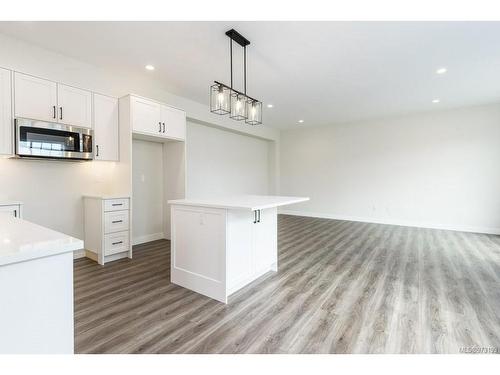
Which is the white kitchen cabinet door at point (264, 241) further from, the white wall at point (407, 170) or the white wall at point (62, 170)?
the white wall at point (407, 170)

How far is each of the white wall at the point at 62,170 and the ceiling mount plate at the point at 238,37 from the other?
66.4 inches

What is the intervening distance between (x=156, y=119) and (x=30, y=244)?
10.5 ft

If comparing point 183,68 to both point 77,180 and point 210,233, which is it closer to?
point 77,180

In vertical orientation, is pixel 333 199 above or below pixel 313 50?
below

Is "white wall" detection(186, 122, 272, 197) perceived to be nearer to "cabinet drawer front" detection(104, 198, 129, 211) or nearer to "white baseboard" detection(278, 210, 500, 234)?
"white baseboard" detection(278, 210, 500, 234)

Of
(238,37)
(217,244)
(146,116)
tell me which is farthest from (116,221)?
(238,37)

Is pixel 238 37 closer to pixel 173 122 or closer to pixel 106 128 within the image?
pixel 173 122

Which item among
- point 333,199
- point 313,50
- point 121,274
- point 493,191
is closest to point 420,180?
point 493,191

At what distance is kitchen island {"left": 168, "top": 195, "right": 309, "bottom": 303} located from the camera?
91.9 inches

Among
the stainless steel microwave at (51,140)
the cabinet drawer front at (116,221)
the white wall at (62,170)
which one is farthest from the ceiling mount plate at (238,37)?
the cabinet drawer front at (116,221)

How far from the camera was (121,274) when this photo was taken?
9.82 ft

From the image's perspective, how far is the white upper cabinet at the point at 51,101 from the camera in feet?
9.12

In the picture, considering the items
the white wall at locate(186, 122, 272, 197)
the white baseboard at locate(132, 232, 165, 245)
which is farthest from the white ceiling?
the white baseboard at locate(132, 232, 165, 245)
